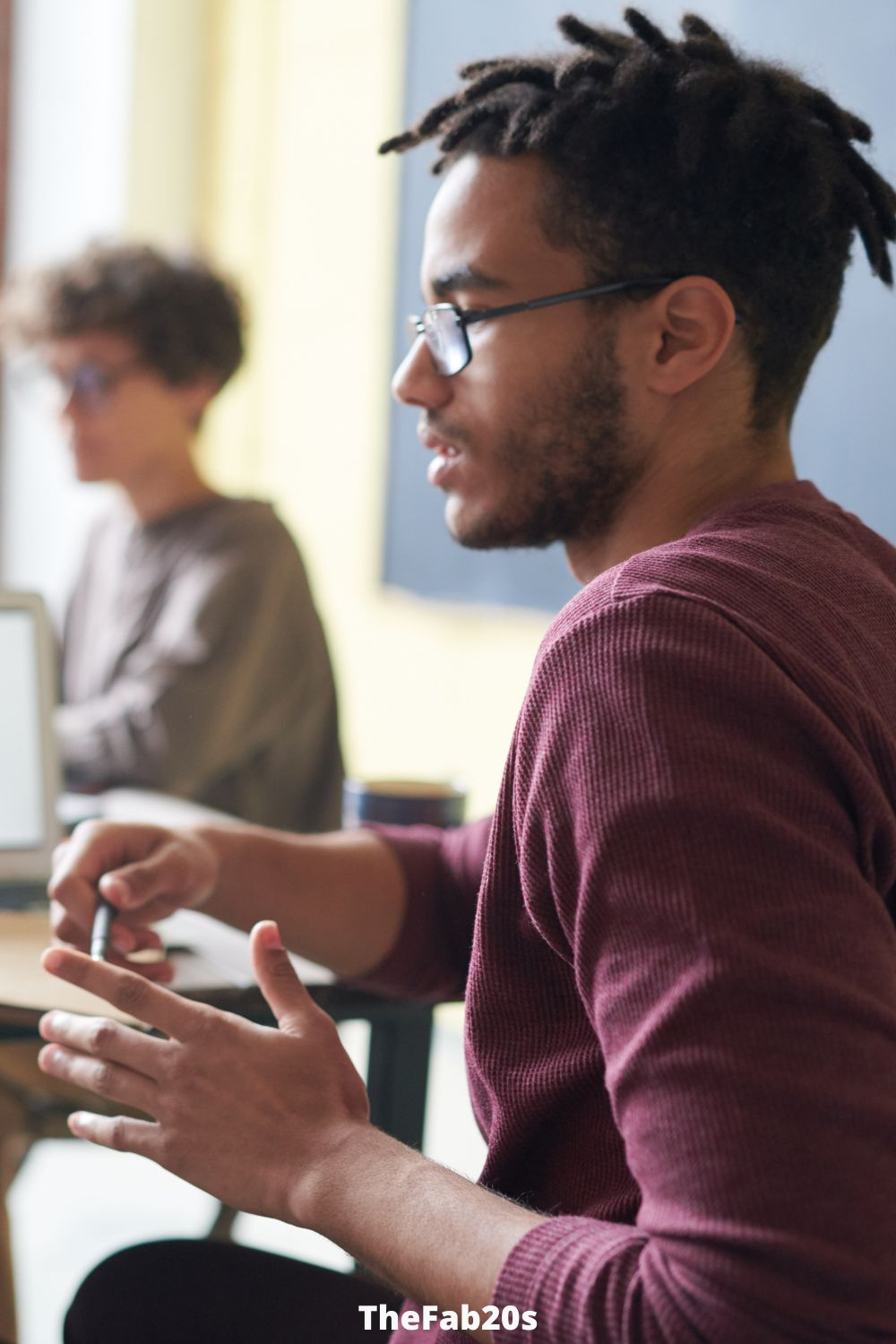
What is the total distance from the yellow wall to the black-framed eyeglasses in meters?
1.68

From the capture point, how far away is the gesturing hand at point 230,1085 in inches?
30.7

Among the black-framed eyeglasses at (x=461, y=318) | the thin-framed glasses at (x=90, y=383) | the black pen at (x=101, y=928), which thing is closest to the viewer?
the black-framed eyeglasses at (x=461, y=318)

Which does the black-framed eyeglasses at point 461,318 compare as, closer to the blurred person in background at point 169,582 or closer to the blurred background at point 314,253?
the blurred person in background at point 169,582

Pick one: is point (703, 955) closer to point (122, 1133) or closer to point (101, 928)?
point (122, 1133)

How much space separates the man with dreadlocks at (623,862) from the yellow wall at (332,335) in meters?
1.69

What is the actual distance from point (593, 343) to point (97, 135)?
282cm

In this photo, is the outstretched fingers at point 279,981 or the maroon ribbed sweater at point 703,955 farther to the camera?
the outstretched fingers at point 279,981

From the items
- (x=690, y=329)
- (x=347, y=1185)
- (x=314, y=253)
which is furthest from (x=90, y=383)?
(x=347, y=1185)

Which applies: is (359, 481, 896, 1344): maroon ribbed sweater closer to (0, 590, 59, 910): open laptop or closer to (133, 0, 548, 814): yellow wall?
(0, 590, 59, 910): open laptop

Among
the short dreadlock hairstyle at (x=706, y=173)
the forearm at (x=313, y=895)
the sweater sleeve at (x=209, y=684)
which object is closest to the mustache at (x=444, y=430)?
the short dreadlock hairstyle at (x=706, y=173)

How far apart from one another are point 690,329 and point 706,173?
93 mm

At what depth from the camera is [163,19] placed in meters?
3.41

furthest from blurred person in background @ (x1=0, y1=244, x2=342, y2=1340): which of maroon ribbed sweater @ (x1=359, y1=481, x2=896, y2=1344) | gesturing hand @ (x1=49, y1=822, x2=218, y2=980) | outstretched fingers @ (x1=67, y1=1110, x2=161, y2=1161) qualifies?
maroon ribbed sweater @ (x1=359, y1=481, x2=896, y2=1344)

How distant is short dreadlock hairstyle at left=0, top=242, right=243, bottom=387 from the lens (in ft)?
7.93
